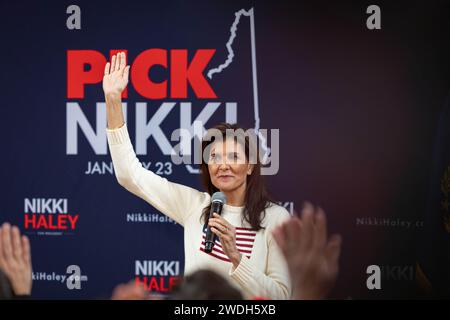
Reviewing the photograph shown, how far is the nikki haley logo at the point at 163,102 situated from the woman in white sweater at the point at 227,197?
61cm

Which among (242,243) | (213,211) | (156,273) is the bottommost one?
(156,273)

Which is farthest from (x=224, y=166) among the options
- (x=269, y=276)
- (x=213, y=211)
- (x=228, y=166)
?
(x=269, y=276)

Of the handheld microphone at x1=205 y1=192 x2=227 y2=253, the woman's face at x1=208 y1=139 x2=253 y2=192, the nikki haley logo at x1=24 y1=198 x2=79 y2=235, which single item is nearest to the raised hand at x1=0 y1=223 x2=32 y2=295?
the handheld microphone at x1=205 y1=192 x2=227 y2=253

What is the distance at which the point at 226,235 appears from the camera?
3.23 metres

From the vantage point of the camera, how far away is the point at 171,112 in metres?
4.32

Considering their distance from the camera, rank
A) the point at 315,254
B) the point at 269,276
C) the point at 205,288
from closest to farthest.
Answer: the point at 205,288
the point at 269,276
the point at 315,254

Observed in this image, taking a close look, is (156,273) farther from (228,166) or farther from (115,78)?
(115,78)

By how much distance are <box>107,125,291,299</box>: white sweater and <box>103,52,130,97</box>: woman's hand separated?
235 mm

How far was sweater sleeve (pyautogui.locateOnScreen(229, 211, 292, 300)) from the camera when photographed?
3.27 meters

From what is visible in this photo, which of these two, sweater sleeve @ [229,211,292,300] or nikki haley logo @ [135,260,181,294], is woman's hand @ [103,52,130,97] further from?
nikki haley logo @ [135,260,181,294]

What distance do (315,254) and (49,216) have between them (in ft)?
6.23

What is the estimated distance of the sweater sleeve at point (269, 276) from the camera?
3.27m

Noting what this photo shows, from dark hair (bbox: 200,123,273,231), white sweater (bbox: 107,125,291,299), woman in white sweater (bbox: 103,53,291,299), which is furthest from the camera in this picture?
dark hair (bbox: 200,123,273,231)

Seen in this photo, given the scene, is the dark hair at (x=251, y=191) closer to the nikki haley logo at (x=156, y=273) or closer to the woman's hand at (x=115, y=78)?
the woman's hand at (x=115, y=78)
